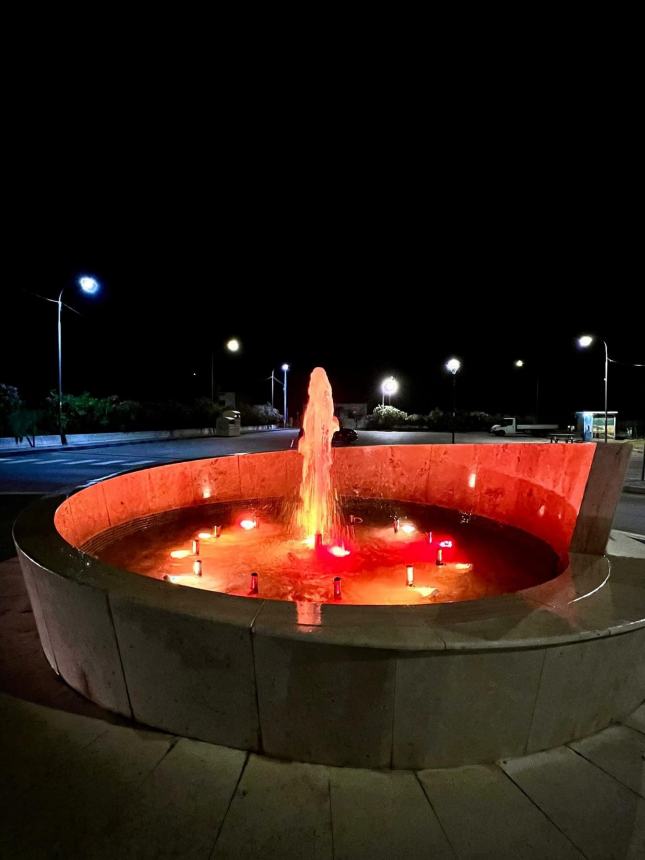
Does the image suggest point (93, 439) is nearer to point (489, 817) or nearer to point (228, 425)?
point (228, 425)

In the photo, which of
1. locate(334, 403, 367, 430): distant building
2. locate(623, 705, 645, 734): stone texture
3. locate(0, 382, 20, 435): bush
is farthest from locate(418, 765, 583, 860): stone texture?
locate(334, 403, 367, 430): distant building

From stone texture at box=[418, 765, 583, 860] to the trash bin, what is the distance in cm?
3855

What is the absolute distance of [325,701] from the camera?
295cm

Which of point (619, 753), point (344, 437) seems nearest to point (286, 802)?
point (619, 753)

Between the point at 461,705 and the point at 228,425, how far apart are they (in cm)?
3894

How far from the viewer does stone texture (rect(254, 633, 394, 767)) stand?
2893 mm

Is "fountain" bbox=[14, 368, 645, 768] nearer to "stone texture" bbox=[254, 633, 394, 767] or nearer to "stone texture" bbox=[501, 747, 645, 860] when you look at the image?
"stone texture" bbox=[254, 633, 394, 767]

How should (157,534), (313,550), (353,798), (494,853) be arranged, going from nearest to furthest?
(494,853) → (353,798) → (313,550) → (157,534)

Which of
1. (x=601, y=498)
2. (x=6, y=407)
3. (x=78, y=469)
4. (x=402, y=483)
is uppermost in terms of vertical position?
(x=6, y=407)

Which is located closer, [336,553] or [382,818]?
[382,818]

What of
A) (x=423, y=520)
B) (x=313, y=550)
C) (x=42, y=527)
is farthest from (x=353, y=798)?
(x=423, y=520)

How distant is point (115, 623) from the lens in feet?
10.8

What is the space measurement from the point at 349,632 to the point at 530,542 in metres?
6.08

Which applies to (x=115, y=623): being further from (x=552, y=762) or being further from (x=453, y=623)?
(x=552, y=762)
